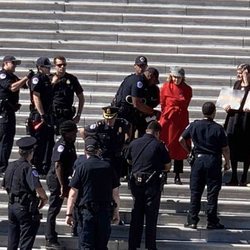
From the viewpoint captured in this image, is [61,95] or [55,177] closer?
[55,177]

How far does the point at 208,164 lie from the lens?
11.8 metres

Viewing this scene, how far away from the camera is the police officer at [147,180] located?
11.3 meters

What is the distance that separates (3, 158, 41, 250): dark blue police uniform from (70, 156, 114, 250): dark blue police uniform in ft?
1.74

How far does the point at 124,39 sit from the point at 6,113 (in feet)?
13.9

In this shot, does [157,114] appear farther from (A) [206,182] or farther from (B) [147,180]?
(B) [147,180]

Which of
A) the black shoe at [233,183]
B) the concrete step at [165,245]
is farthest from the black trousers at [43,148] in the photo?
the black shoe at [233,183]

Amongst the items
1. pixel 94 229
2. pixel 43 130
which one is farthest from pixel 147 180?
pixel 43 130

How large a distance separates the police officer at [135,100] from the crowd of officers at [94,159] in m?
0.01

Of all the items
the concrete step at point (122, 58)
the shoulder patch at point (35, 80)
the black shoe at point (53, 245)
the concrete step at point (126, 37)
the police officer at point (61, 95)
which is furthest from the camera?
the concrete step at point (126, 37)

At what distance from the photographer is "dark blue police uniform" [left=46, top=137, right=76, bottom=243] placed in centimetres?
1127

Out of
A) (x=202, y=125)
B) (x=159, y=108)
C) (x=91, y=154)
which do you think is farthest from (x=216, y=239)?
(x=159, y=108)

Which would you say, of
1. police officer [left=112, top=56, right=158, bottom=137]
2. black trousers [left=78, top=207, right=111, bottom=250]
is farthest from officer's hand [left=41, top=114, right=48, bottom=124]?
black trousers [left=78, top=207, right=111, bottom=250]

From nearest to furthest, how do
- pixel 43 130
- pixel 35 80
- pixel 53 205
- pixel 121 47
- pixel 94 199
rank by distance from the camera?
pixel 94 199
pixel 53 205
pixel 35 80
pixel 43 130
pixel 121 47

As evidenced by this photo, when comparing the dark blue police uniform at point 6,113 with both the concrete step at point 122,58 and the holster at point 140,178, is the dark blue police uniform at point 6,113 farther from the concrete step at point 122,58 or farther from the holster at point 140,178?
the concrete step at point 122,58
